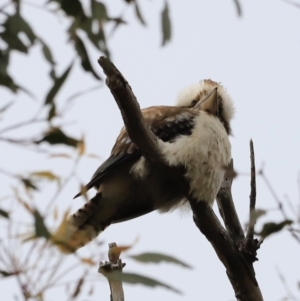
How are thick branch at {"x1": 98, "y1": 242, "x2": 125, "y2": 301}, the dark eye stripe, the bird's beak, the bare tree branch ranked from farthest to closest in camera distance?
the dark eye stripe
the bird's beak
thick branch at {"x1": 98, "y1": 242, "x2": 125, "y2": 301}
the bare tree branch

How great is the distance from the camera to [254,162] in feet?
8.48

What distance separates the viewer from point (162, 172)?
294cm

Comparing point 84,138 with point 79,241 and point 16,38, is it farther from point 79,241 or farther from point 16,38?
point 16,38

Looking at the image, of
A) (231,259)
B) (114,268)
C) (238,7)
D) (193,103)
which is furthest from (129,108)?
(193,103)

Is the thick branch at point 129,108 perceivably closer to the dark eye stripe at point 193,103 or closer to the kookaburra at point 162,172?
the kookaburra at point 162,172

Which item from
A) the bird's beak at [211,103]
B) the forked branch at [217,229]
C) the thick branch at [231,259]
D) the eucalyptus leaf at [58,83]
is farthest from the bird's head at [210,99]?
the eucalyptus leaf at [58,83]

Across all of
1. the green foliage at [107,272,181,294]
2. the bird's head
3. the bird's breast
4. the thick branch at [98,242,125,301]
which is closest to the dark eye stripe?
the bird's head

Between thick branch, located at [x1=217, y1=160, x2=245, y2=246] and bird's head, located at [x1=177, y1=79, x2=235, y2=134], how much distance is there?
0.32 m

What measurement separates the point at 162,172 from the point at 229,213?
398 millimetres

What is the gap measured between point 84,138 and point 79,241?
8.4 inches

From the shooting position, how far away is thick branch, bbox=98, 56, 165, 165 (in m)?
2.35

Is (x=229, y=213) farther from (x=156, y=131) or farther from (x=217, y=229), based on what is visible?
(x=156, y=131)

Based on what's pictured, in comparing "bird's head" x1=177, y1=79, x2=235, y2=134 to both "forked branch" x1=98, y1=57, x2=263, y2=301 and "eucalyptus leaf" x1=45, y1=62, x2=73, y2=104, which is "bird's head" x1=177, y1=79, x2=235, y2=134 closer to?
"forked branch" x1=98, y1=57, x2=263, y2=301

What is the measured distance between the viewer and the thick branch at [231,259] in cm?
280
